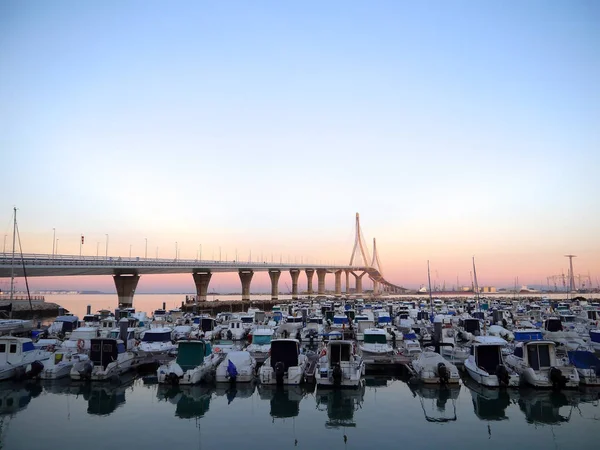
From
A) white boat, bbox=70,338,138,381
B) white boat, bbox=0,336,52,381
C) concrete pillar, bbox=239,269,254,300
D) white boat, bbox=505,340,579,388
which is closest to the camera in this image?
white boat, bbox=505,340,579,388

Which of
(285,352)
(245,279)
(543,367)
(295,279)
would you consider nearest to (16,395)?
(285,352)

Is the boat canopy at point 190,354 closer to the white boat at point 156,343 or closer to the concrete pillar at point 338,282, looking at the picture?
the white boat at point 156,343

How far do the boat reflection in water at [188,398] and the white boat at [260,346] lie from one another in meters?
5.81

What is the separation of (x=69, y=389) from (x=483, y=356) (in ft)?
64.3

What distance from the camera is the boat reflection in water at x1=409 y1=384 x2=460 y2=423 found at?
17078 millimetres

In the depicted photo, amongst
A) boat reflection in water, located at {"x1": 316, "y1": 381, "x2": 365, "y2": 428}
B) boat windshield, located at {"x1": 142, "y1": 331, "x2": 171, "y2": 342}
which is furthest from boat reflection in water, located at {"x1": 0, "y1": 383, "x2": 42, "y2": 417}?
boat reflection in water, located at {"x1": 316, "y1": 381, "x2": 365, "y2": 428}

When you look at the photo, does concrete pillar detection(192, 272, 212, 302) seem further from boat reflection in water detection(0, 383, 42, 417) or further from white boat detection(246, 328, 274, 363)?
boat reflection in water detection(0, 383, 42, 417)

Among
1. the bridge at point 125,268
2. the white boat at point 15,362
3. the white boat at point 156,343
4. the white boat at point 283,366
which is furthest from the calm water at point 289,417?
the bridge at point 125,268

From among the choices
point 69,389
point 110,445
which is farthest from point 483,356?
point 69,389

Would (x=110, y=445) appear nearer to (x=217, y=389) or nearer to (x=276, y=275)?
(x=217, y=389)

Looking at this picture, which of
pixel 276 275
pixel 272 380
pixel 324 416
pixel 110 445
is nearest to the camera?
pixel 110 445

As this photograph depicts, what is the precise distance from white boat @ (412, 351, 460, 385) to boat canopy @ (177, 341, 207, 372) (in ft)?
34.8

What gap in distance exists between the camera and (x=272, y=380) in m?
20.2

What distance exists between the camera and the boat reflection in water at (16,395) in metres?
17.8
